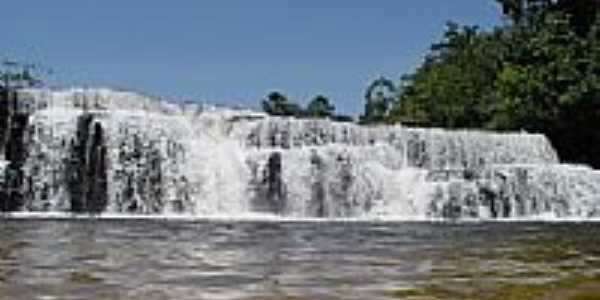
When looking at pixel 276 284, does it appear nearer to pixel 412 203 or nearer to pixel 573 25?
pixel 412 203

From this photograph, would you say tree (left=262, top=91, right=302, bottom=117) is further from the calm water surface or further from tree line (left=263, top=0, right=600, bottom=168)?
the calm water surface

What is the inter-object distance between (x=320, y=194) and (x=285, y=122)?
2970mm

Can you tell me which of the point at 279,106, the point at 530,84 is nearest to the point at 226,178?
the point at 530,84

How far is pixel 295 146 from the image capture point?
1130 inches

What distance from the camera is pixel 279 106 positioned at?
70.5m

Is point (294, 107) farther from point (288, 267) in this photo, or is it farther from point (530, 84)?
point (288, 267)

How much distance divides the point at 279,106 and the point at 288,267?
204ft

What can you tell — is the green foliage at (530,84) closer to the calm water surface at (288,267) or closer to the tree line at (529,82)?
the tree line at (529,82)

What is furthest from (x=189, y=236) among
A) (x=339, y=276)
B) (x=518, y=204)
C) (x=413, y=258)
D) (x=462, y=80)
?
(x=462, y=80)

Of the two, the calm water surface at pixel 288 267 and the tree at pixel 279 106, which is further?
the tree at pixel 279 106

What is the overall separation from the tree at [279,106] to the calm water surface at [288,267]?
5443cm

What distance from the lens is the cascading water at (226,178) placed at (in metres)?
25.9

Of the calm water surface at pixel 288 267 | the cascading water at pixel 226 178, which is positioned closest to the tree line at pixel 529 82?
the cascading water at pixel 226 178

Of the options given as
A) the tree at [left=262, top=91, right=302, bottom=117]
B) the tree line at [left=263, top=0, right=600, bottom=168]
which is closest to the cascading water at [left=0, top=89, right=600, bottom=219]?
the tree line at [left=263, top=0, right=600, bottom=168]
